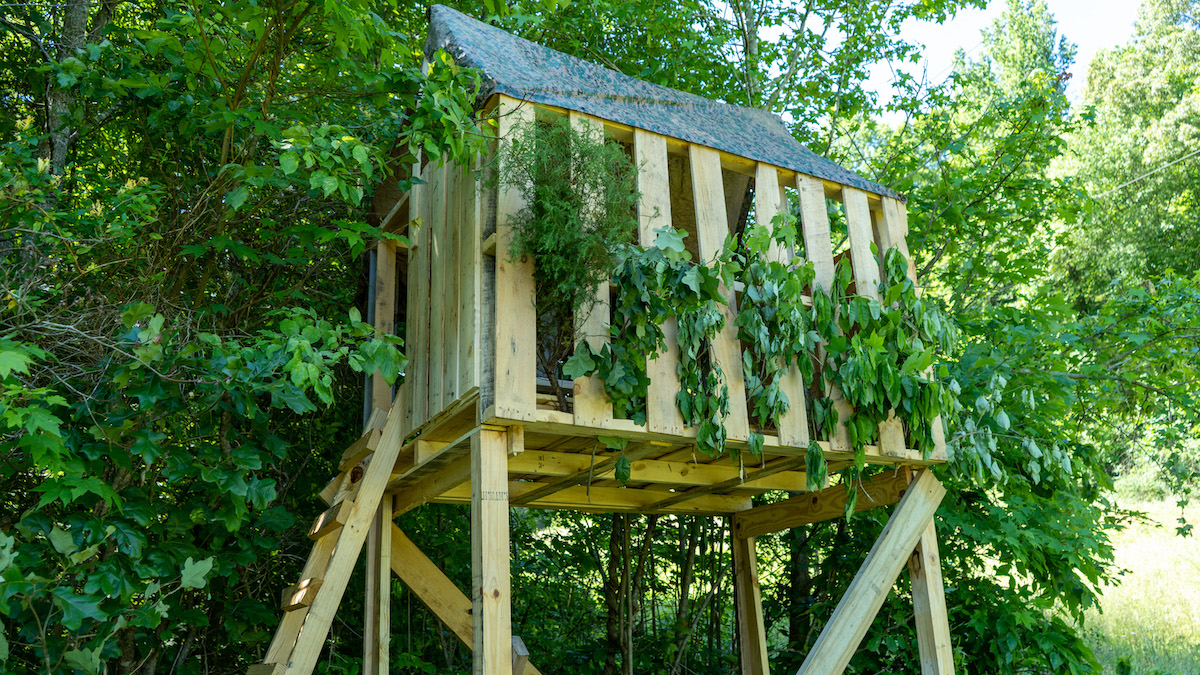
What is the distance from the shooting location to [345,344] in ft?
14.2

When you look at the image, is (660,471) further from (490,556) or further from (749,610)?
(749,610)

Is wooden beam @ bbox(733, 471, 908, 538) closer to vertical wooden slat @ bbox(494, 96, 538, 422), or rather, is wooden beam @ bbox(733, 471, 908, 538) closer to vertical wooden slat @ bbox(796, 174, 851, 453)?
vertical wooden slat @ bbox(796, 174, 851, 453)

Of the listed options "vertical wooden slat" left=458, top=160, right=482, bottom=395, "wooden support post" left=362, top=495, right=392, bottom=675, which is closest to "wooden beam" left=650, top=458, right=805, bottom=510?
"vertical wooden slat" left=458, top=160, right=482, bottom=395

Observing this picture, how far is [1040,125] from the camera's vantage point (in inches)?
281

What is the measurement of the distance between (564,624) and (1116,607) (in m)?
7.77

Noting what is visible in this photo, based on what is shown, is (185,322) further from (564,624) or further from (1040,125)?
(1040,125)

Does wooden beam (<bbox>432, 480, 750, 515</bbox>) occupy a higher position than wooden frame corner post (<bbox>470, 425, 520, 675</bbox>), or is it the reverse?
wooden beam (<bbox>432, 480, 750, 515</bbox>)

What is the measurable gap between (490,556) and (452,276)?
1393 millimetres

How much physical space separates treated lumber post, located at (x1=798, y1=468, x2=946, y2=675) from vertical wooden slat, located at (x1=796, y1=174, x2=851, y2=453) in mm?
639

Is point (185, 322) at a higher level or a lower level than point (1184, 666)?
higher

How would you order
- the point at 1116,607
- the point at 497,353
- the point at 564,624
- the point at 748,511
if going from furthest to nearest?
the point at 1116,607, the point at 564,624, the point at 748,511, the point at 497,353

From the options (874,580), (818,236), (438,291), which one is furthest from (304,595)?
(818,236)

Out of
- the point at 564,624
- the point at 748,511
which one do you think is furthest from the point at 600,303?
the point at 564,624

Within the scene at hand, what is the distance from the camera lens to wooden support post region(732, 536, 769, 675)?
20.1ft
